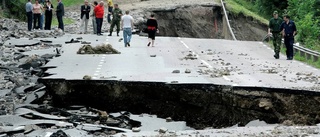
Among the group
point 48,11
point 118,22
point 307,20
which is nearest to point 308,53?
point 118,22

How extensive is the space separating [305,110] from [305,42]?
2296cm

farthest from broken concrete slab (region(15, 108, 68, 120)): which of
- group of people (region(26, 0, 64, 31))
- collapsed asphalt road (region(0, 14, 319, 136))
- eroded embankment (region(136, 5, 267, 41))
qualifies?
eroded embankment (region(136, 5, 267, 41))

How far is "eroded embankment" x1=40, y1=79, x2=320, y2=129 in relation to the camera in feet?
53.6

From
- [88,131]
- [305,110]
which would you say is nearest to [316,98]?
[305,110]

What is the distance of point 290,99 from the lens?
16516 mm

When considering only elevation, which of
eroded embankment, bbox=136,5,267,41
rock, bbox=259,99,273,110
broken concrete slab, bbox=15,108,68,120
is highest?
rock, bbox=259,99,273,110

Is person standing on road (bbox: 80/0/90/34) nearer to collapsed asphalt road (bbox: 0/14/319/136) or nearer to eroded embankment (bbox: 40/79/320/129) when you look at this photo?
collapsed asphalt road (bbox: 0/14/319/136)

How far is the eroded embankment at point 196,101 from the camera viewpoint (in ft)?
53.6

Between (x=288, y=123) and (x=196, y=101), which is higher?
(x=196, y=101)

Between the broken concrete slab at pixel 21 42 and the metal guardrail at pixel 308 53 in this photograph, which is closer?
the metal guardrail at pixel 308 53

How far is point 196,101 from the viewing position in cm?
1702

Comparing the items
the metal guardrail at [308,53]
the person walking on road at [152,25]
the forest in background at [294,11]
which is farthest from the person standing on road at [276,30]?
the forest in background at [294,11]

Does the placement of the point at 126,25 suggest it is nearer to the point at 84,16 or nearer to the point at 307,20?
the point at 84,16

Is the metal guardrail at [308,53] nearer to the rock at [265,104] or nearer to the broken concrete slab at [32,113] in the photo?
the rock at [265,104]
